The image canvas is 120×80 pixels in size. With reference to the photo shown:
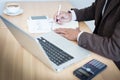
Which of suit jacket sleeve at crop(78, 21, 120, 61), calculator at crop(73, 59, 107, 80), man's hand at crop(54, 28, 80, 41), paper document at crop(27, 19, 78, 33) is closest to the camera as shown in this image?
calculator at crop(73, 59, 107, 80)

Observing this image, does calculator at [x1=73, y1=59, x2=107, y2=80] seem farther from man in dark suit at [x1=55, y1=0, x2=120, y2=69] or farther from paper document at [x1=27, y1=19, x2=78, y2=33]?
paper document at [x1=27, y1=19, x2=78, y2=33]

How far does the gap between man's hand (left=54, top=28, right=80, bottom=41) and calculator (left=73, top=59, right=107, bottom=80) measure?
22cm

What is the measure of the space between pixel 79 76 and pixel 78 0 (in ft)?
4.26

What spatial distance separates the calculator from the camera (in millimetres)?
888

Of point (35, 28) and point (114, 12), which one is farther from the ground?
point (114, 12)

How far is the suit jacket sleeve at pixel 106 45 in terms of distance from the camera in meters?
1.03

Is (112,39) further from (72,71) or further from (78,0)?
(78,0)

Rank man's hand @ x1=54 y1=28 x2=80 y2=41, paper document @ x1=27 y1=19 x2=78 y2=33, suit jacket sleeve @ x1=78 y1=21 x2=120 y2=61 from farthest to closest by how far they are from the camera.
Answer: paper document @ x1=27 y1=19 x2=78 y2=33
man's hand @ x1=54 y1=28 x2=80 y2=41
suit jacket sleeve @ x1=78 y1=21 x2=120 y2=61

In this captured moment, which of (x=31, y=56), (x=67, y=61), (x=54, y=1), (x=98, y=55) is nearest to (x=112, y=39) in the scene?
(x=98, y=55)

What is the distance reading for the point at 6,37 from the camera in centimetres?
122

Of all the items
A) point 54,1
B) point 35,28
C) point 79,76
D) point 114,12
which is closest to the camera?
point 79,76

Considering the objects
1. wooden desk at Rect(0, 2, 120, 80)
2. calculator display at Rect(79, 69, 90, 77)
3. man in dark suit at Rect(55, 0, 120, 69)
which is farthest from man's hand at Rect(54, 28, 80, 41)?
calculator display at Rect(79, 69, 90, 77)

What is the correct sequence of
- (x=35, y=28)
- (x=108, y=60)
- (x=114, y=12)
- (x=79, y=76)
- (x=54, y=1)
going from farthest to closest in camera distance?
(x=54, y=1) < (x=35, y=28) < (x=114, y=12) < (x=108, y=60) < (x=79, y=76)

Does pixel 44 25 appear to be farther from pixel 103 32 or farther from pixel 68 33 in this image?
pixel 103 32
